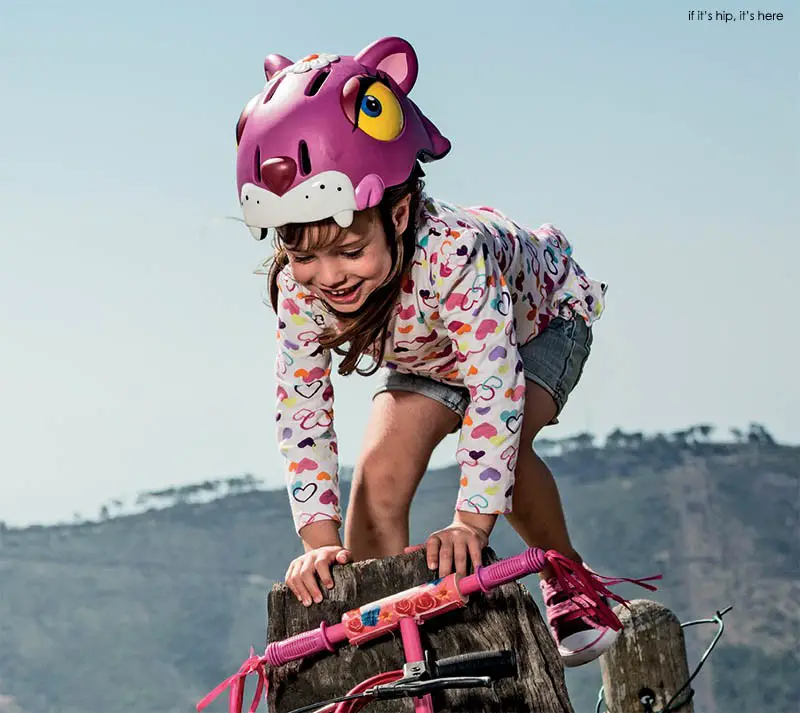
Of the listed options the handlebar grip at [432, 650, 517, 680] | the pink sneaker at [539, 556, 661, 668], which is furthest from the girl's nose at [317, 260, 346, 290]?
the pink sneaker at [539, 556, 661, 668]

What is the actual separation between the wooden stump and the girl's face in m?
0.71

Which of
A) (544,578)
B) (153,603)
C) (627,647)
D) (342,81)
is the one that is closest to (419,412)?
(544,578)

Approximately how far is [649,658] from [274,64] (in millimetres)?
2493

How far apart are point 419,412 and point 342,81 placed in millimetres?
1054

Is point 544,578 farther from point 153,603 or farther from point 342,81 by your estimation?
point 153,603

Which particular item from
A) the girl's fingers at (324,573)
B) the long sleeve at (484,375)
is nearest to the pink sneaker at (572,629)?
the long sleeve at (484,375)

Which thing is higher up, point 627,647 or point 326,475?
point 326,475

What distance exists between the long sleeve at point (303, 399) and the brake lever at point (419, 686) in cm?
94

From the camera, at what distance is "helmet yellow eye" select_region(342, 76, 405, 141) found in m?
3.28

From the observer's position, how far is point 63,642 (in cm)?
5259

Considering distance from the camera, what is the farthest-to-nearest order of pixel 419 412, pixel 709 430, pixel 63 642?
A: pixel 709 430 < pixel 63 642 < pixel 419 412

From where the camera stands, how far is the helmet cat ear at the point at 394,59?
3525 mm

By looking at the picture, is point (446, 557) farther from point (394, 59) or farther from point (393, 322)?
point (394, 59)

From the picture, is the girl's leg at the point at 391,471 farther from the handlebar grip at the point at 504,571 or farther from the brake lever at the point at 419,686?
the brake lever at the point at 419,686
